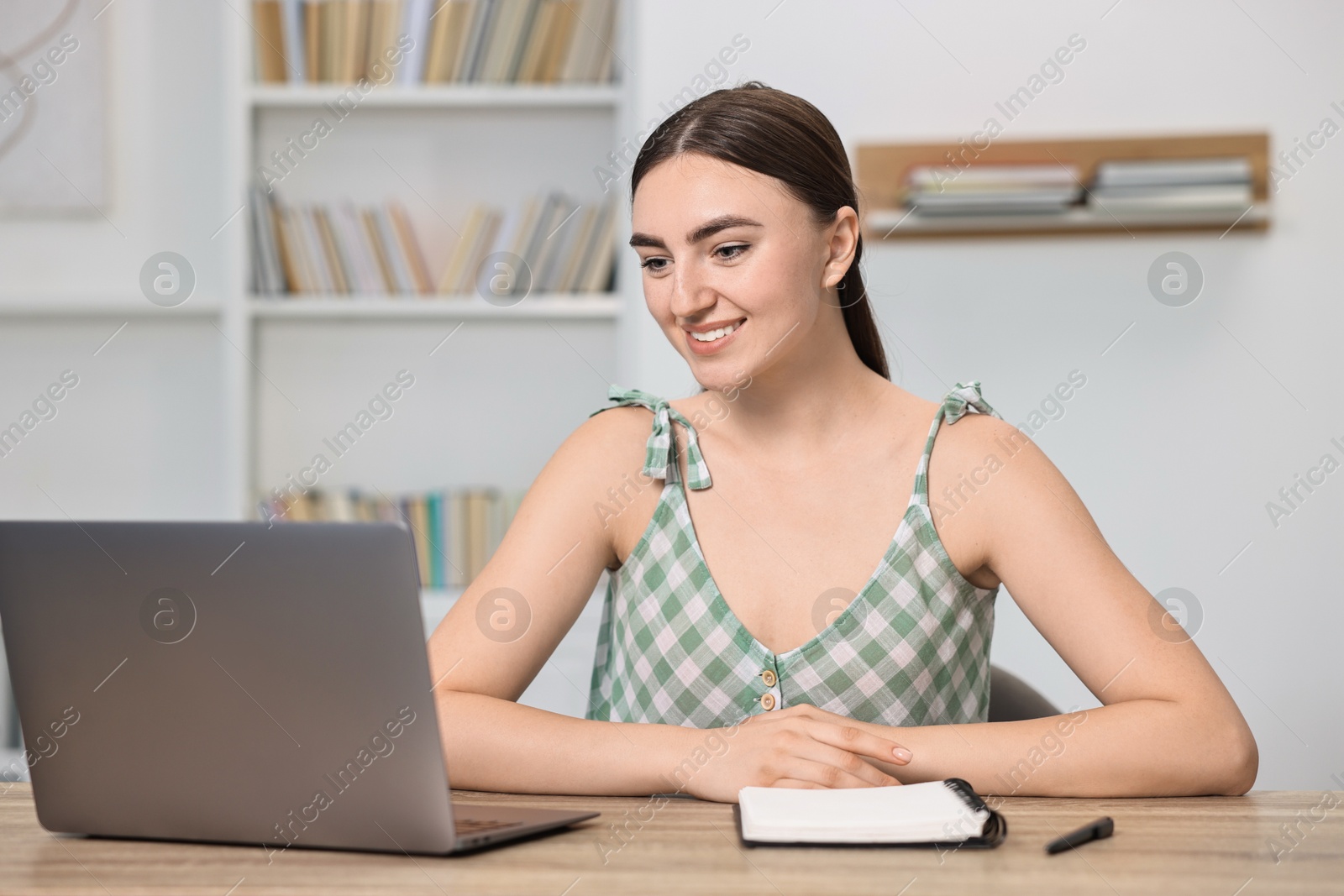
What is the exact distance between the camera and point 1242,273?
2.71 metres

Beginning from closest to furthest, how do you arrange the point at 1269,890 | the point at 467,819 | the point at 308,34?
the point at 1269,890 → the point at 467,819 → the point at 308,34

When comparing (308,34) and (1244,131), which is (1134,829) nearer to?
(1244,131)

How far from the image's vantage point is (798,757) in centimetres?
104

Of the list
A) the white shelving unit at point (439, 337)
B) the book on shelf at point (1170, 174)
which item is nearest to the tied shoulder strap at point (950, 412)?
the book on shelf at point (1170, 174)

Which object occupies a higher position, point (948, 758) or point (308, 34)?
point (308, 34)

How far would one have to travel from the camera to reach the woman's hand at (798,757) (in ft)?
3.36

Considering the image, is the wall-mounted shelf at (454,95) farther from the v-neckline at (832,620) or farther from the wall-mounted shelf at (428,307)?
the v-neckline at (832,620)

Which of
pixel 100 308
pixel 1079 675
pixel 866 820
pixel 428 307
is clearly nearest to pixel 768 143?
pixel 1079 675

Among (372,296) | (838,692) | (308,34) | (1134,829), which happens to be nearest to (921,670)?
(838,692)

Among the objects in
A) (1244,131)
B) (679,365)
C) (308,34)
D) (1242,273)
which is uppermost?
(308,34)

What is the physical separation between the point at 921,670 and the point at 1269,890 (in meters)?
0.66

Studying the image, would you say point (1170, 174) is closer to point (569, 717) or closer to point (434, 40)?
point (434, 40)

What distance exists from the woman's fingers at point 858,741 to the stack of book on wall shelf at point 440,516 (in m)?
2.09

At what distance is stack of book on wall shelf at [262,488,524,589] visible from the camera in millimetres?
3064
